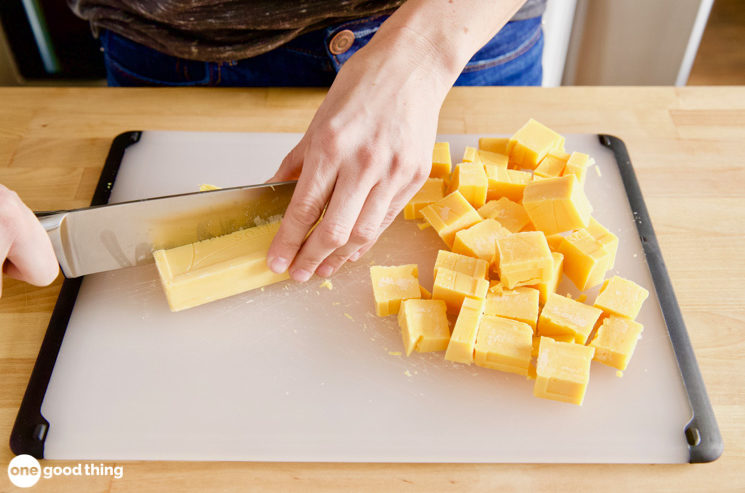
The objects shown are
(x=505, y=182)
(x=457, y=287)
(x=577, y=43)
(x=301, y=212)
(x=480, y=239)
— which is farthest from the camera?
(x=577, y=43)

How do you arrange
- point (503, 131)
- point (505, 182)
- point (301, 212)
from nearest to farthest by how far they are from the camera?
1. point (301, 212)
2. point (505, 182)
3. point (503, 131)

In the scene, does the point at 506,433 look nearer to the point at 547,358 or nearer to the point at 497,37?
the point at 547,358

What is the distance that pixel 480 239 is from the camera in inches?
61.2

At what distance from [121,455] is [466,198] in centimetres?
102

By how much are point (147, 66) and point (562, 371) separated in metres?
1.56

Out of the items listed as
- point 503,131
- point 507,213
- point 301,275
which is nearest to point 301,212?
point 301,275

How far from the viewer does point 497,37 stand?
6.45 ft

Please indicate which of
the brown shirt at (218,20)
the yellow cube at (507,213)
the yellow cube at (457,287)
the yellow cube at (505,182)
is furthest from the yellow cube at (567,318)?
the brown shirt at (218,20)

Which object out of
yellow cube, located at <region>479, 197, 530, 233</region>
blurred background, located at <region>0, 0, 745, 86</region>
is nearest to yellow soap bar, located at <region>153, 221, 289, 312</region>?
yellow cube, located at <region>479, 197, 530, 233</region>

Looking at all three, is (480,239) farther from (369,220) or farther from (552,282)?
(369,220)

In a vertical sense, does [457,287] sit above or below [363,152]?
below

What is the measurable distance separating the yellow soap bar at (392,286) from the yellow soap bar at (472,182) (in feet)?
0.91

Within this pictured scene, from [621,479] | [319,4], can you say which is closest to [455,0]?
[319,4]

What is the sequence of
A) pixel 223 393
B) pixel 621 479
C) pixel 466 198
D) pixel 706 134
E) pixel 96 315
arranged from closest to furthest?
pixel 621 479 → pixel 223 393 → pixel 96 315 → pixel 466 198 → pixel 706 134
